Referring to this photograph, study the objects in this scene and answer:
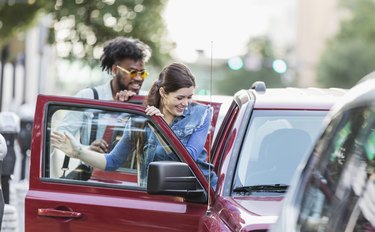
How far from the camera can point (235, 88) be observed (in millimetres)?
85500

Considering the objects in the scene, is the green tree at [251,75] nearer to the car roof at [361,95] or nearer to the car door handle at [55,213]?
the car door handle at [55,213]

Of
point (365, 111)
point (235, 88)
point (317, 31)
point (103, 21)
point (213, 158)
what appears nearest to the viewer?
point (365, 111)

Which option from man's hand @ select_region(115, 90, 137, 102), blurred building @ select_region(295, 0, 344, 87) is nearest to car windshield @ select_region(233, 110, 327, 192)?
man's hand @ select_region(115, 90, 137, 102)

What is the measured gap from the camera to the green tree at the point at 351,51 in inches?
2534

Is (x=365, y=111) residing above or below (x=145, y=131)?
above

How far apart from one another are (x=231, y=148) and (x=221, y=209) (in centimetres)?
62

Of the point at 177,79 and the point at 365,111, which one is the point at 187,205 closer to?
the point at 177,79

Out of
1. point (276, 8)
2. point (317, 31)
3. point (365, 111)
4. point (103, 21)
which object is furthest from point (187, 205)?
point (276, 8)

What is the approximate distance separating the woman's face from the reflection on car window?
89.8 inches

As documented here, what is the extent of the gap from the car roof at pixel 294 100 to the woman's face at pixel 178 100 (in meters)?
0.37

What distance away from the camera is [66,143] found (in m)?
5.86

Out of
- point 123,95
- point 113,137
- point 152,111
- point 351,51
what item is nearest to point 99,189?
point 113,137

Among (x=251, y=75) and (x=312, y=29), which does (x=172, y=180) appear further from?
(x=312, y=29)

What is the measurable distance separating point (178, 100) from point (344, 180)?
257 cm
